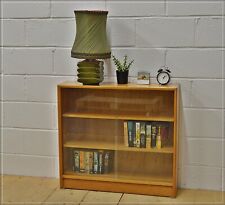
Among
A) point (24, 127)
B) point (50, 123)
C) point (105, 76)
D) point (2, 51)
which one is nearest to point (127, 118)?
point (105, 76)

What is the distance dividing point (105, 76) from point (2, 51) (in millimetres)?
745

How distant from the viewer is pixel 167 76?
8.74ft

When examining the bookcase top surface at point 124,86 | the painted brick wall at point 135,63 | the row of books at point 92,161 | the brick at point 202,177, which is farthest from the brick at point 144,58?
the brick at point 202,177

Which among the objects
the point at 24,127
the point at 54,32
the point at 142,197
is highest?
the point at 54,32

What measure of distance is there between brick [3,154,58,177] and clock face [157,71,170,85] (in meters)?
0.93

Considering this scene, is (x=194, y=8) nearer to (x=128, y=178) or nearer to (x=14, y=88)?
(x=128, y=178)

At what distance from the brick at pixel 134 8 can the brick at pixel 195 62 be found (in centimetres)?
27

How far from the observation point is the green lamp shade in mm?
2555

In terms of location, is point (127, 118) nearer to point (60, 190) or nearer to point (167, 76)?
point (167, 76)

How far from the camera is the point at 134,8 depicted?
2.71 m

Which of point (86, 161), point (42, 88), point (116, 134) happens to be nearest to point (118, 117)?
point (116, 134)

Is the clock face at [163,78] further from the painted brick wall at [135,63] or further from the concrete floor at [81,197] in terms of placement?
the concrete floor at [81,197]

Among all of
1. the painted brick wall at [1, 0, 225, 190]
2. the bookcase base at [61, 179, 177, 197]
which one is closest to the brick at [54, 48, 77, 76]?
the painted brick wall at [1, 0, 225, 190]

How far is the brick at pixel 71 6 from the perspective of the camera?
276 cm
